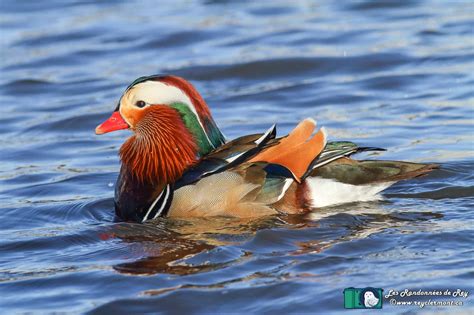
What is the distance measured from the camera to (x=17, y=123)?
1244 cm

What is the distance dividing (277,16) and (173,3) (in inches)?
79.8

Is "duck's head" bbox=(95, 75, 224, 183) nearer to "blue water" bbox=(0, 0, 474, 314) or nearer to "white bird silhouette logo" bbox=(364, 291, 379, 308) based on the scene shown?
"blue water" bbox=(0, 0, 474, 314)

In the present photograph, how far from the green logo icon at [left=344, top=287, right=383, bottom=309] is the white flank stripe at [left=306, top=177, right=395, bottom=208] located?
1.76 metres

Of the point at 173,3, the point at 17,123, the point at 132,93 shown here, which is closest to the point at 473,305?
the point at 132,93

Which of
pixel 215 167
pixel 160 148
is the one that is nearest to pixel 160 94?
pixel 160 148

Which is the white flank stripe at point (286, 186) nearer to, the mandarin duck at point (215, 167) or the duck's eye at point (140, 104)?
the mandarin duck at point (215, 167)

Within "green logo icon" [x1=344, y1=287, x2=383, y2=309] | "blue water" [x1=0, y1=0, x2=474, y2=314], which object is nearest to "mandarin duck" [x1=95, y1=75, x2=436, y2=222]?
"blue water" [x1=0, y1=0, x2=474, y2=314]

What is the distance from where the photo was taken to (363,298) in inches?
→ 258

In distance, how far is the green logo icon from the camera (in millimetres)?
6496

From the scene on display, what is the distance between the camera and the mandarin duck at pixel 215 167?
8.18 meters

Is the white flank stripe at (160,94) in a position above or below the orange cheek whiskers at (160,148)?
above

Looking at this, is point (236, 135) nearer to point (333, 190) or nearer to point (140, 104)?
point (140, 104)

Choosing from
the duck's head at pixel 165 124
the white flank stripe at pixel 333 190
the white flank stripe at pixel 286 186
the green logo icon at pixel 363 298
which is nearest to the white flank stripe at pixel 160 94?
the duck's head at pixel 165 124

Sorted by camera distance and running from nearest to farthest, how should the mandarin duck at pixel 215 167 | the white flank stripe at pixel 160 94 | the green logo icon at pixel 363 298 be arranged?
the green logo icon at pixel 363 298
the mandarin duck at pixel 215 167
the white flank stripe at pixel 160 94
